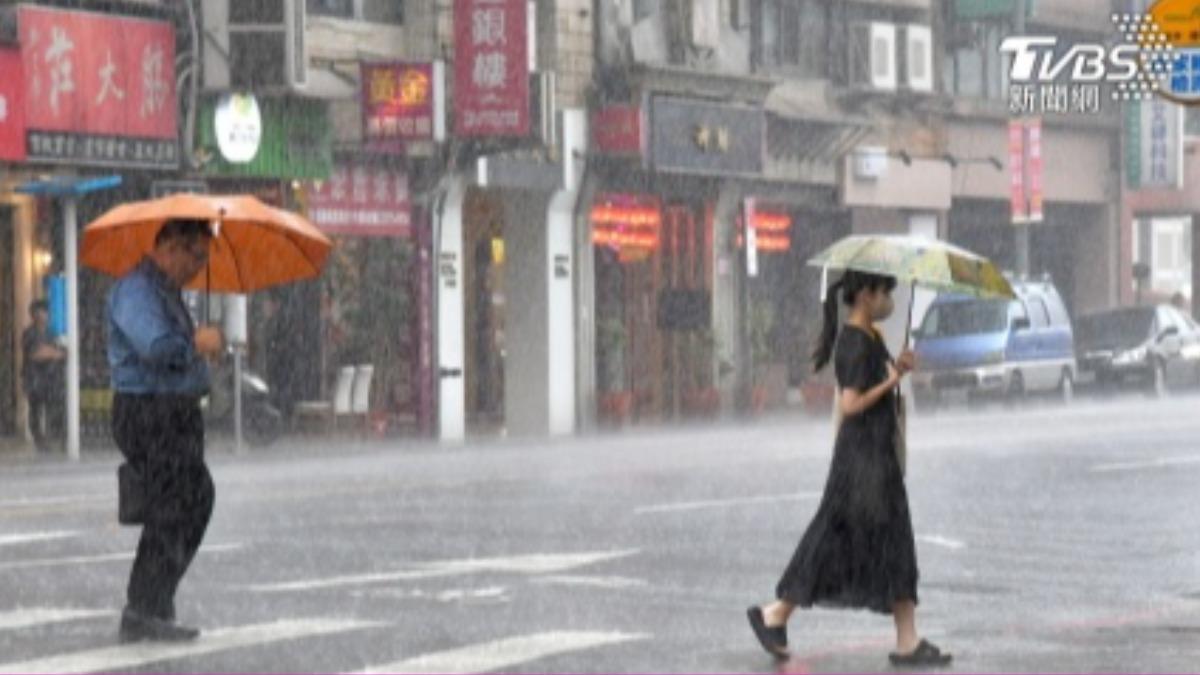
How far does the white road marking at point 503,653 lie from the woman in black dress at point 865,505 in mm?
1165

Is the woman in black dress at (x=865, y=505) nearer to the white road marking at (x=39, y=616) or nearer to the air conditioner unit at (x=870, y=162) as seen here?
the white road marking at (x=39, y=616)

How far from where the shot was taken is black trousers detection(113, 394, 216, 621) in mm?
14391

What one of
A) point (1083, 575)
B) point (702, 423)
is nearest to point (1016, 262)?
point (702, 423)

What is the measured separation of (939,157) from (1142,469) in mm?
33515

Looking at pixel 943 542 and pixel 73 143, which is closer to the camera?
pixel 943 542

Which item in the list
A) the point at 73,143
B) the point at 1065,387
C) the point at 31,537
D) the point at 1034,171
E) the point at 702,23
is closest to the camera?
the point at 31,537

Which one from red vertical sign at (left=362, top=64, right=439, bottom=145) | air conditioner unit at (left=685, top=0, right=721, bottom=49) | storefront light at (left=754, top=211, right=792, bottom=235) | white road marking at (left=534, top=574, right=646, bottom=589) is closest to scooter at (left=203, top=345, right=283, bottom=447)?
red vertical sign at (left=362, top=64, right=439, bottom=145)

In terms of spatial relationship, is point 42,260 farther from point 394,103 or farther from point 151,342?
point 151,342

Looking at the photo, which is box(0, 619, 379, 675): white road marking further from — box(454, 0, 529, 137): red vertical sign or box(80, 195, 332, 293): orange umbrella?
box(454, 0, 529, 137): red vertical sign

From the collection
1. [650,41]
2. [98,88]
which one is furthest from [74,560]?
[650,41]

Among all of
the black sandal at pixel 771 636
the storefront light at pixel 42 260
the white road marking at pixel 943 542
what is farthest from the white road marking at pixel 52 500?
the storefront light at pixel 42 260

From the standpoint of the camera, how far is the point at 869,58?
198ft

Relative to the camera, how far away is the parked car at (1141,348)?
2373 inches

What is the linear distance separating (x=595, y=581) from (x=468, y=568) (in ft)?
3.31
